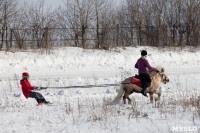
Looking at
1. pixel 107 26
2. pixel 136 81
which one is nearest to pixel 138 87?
pixel 136 81

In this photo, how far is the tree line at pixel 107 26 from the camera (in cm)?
2192

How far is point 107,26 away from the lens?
78.0 ft

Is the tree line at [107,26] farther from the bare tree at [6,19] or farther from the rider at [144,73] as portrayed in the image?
the rider at [144,73]

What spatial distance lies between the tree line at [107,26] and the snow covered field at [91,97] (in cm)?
176

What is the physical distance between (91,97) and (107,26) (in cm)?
1401

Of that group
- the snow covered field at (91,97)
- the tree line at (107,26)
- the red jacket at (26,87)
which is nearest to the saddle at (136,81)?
the snow covered field at (91,97)

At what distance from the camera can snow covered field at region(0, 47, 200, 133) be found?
18.7 ft

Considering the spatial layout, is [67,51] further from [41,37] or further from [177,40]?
[177,40]

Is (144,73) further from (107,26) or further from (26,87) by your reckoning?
(107,26)

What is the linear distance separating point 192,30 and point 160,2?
4.35 meters

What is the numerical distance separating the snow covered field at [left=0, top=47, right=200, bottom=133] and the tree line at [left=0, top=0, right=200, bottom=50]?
1762mm

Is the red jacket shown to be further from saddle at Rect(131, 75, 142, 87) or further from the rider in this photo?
the rider

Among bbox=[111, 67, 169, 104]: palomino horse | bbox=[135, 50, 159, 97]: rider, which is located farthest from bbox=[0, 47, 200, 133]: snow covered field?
bbox=[135, 50, 159, 97]: rider

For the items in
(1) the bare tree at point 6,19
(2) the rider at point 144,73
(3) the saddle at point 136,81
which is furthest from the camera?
(1) the bare tree at point 6,19
